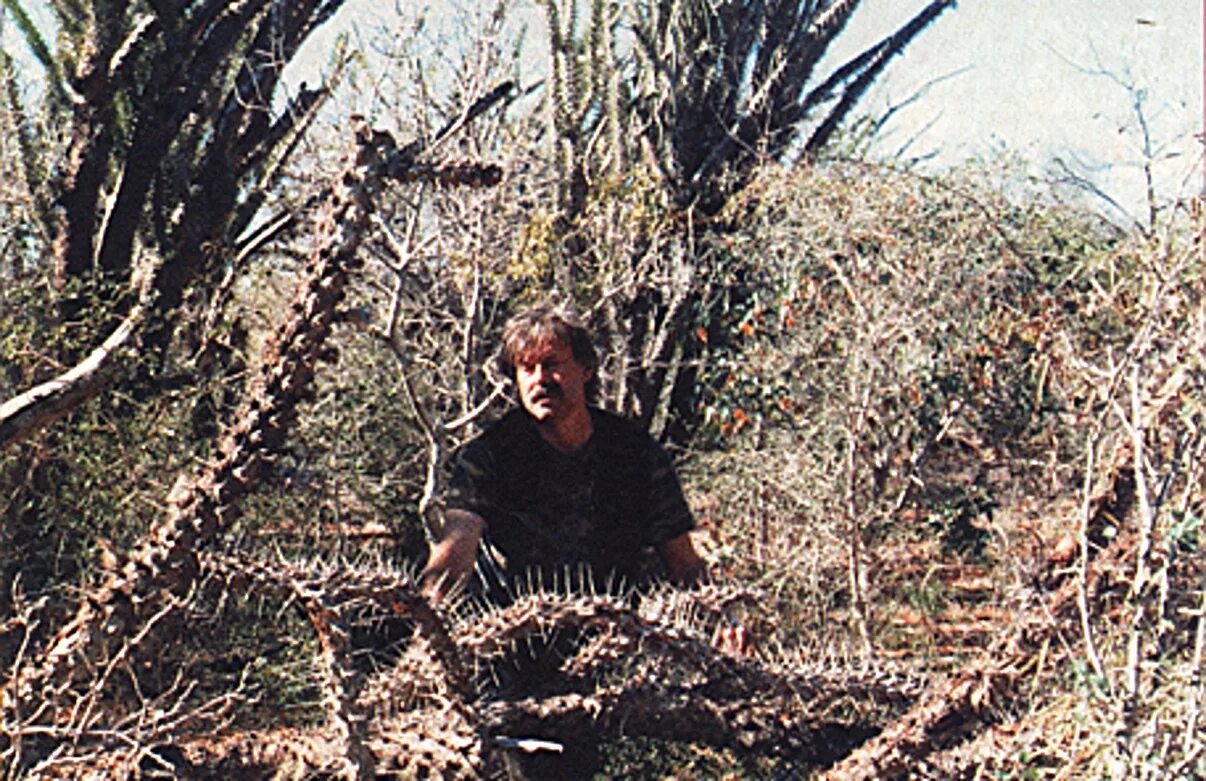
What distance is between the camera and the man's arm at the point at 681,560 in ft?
11.6

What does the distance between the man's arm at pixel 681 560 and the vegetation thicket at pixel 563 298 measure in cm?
33

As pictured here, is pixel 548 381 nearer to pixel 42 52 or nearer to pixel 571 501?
pixel 571 501

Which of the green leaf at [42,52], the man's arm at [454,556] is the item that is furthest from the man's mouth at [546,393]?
the green leaf at [42,52]

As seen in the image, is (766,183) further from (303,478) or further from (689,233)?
(303,478)

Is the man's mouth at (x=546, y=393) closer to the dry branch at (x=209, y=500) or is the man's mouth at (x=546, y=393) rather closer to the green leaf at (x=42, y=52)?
the dry branch at (x=209, y=500)

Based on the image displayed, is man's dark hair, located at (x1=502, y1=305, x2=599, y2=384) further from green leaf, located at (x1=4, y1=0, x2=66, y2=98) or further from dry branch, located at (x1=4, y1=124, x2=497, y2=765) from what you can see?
green leaf, located at (x1=4, y1=0, x2=66, y2=98)

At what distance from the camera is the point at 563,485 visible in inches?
136

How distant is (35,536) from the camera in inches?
225

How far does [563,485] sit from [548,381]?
245mm

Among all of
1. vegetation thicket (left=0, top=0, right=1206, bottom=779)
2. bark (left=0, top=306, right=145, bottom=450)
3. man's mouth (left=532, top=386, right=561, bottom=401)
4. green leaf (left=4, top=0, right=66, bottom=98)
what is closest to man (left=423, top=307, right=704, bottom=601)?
man's mouth (left=532, top=386, right=561, bottom=401)

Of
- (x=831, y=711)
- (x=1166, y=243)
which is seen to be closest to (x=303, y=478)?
(x=831, y=711)

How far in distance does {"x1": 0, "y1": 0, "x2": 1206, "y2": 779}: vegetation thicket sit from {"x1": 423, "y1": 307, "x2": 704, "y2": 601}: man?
358 mm

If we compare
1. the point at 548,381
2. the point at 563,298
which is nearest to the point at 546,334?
the point at 548,381

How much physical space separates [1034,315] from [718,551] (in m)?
1.79
